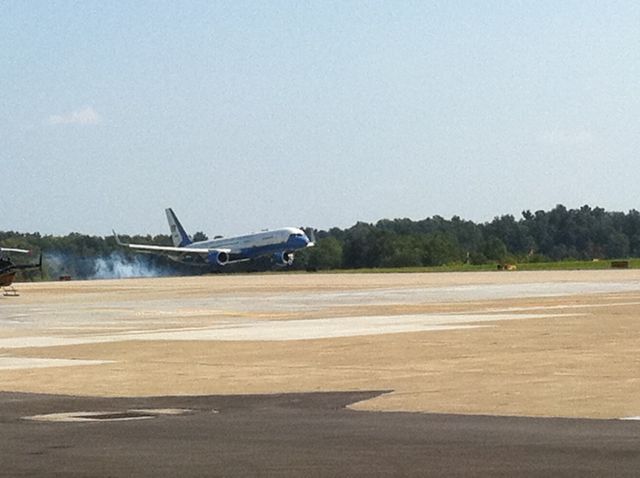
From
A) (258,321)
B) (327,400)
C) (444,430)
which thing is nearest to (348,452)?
(444,430)

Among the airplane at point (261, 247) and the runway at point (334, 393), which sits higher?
the airplane at point (261, 247)

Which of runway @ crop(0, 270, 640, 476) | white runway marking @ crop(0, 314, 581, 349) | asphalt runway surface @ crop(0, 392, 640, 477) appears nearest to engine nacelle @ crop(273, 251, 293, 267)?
runway @ crop(0, 270, 640, 476)

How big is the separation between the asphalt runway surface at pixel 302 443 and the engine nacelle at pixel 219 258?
170050mm

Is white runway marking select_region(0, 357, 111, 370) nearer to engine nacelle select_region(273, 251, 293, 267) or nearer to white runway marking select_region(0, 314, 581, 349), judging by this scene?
white runway marking select_region(0, 314, 581, 349)

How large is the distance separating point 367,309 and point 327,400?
37649mm

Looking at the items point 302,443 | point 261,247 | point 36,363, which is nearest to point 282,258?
point 261,247

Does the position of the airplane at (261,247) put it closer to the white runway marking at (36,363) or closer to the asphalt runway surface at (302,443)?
the white runway marking at (36,363)

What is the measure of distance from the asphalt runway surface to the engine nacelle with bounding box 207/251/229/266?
17005 cm

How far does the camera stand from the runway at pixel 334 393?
57.4ft

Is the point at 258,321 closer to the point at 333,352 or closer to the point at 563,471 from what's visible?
the point at 333,352

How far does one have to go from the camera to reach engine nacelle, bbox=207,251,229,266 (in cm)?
19500

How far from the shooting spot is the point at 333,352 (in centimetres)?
3644

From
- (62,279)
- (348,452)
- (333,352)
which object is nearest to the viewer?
(348,452)

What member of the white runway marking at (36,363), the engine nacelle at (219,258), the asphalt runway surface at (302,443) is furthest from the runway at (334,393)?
the engine nacelle at (219,258)
